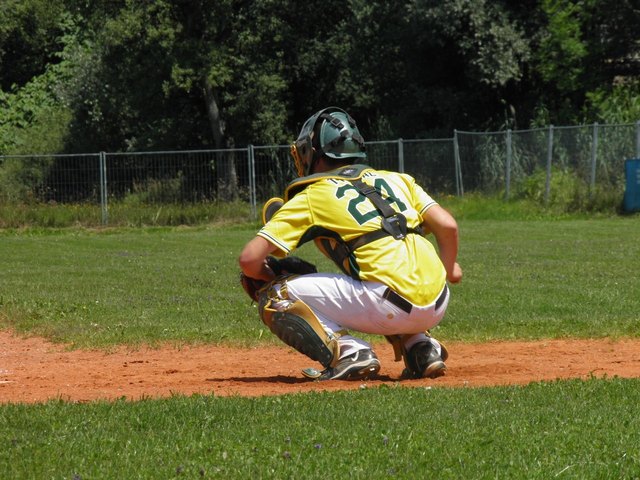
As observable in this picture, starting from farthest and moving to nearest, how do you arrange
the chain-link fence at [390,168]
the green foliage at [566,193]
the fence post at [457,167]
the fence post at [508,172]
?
the fence post at [457,167], the fence post at [508,172], the chain-link fence at [390,168], the green foliage at [566,193]

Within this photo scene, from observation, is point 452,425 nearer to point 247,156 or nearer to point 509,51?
point 247,156

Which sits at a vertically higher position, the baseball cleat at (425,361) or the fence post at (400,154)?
the fence post at (400,154)

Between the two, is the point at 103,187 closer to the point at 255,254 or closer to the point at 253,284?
the point at 253,284

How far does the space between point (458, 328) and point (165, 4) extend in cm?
2497

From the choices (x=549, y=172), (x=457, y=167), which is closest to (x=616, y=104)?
(x=549, y=172)

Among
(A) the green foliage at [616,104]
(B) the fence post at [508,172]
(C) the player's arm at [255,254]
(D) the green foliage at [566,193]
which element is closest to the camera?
(C) the player's arm at [255,254]

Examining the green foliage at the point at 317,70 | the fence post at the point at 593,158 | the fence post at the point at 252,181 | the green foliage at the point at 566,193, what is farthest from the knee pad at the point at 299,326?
the green foliage at the point at 317,70

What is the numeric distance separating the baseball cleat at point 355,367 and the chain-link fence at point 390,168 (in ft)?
74.6

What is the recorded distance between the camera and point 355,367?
7.04 m

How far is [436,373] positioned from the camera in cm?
724

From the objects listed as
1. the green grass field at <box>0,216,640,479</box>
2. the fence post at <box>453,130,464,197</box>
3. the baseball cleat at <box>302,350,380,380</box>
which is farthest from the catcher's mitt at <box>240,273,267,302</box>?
the fence post at <box>453,130,464,197</box>

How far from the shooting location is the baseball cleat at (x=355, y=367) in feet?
23.1

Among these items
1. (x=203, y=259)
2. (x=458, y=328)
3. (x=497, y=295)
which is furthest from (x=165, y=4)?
(x=458, y=328)

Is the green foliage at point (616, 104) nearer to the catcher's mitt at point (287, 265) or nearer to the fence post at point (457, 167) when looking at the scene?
the fence post at point (457, 167)
